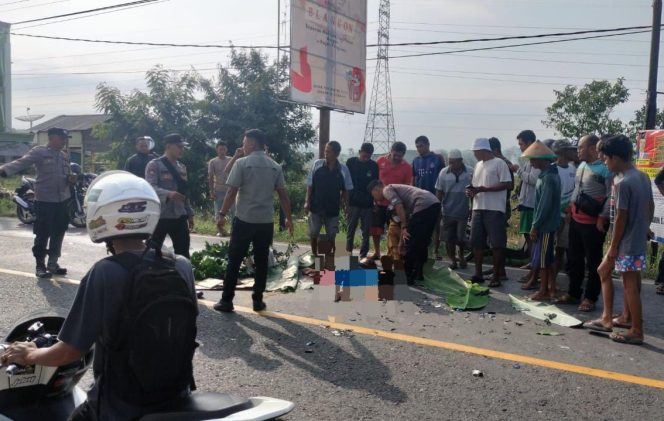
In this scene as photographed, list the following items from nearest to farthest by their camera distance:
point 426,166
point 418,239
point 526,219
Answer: point 418,239
point 526,219
point 426,166

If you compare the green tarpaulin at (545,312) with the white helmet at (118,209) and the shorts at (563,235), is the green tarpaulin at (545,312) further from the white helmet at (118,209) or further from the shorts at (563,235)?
the white helmet at (118,209)

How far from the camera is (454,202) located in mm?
8852

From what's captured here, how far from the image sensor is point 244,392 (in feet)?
13.9

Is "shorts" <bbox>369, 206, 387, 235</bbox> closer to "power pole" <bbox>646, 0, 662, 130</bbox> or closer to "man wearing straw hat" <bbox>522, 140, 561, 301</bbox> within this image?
"man wearing straw hat" <bbox>522, 140, 561, 301</bbox>

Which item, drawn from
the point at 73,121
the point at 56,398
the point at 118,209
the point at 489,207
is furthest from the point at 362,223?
the point at 73,121

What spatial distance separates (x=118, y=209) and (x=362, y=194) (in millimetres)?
6958

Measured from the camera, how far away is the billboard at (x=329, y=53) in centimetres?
1158

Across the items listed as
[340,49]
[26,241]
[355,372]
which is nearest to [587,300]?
[355,372]

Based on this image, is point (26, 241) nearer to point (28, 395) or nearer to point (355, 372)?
point (355, 372)

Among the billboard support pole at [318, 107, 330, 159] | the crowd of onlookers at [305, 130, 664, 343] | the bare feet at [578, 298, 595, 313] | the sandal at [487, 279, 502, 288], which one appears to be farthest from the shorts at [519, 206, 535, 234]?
the billboard support pole at [318, 107, 330, 159]

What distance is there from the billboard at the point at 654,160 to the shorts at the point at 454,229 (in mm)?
2788

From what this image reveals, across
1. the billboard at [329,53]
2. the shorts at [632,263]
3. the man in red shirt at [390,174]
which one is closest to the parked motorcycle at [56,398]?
the shorts at [632,263]

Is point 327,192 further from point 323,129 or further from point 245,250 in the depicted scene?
point 323,129

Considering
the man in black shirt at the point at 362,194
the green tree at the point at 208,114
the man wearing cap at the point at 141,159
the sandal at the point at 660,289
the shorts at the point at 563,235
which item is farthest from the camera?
the green tree at the point at 208,114
